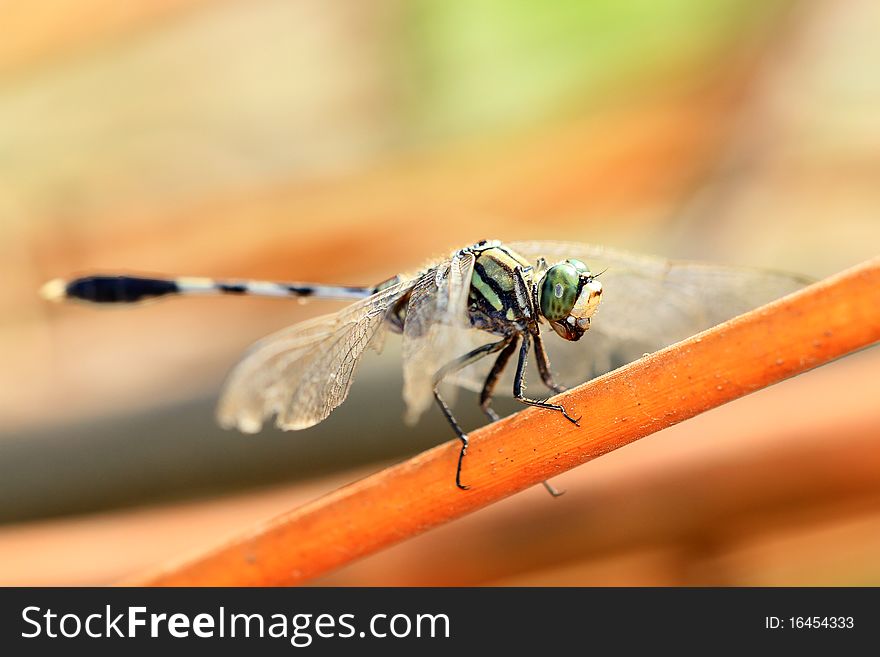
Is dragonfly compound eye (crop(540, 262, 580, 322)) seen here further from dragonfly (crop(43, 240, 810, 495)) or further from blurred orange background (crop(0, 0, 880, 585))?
blurred orange background (crop(0, 0, 880, 585))

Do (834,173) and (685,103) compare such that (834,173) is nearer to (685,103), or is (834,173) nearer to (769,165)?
(769,165)

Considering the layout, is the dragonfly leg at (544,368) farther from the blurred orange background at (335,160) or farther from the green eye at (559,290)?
the blurred orange background at (335,160)

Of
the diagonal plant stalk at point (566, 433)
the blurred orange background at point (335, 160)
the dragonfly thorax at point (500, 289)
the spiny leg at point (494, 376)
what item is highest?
the blurred orange background at point (335, 160)

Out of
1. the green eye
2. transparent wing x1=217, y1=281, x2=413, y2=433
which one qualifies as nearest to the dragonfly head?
the green eye

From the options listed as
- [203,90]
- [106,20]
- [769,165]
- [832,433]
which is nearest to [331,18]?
[203,90]

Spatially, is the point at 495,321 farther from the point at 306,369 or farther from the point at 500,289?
the point at 306,369

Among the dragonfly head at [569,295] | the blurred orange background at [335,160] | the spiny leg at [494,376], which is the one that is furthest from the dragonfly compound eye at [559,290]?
the blurred orange background at [335,160]
